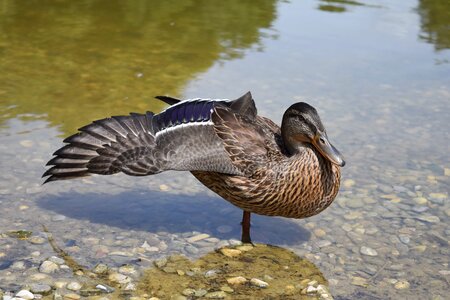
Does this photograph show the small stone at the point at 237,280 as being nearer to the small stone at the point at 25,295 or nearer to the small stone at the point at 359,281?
the small stone at the point at 359,281

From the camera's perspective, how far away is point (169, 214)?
6.37 meters

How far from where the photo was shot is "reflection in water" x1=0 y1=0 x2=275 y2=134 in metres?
8.20

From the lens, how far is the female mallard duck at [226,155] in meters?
5.57

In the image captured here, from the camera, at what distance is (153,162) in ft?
18.0

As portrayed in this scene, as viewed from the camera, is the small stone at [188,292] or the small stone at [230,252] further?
the small stone at [230,252]

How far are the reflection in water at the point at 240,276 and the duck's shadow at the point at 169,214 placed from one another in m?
0.27

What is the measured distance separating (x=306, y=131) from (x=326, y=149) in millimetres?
184

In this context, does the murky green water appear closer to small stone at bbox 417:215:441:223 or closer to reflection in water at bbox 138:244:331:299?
small stone at bbox 417:215:441:223

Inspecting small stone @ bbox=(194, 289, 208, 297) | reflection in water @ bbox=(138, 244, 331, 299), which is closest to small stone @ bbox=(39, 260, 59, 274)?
reflection in water @ bbox=(138, 244, 331, 299)

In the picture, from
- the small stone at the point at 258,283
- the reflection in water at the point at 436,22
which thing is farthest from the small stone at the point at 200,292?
the reflection in water at the point at 436,22

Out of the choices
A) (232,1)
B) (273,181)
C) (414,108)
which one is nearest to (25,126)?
(273,181)

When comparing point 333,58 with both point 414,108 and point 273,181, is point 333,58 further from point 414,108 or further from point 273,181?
point 273,181

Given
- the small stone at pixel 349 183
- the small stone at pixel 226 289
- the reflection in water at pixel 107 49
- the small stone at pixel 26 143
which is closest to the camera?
the small stone at pixel 226 289

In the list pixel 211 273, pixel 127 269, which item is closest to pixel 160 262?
pixel 127 269
